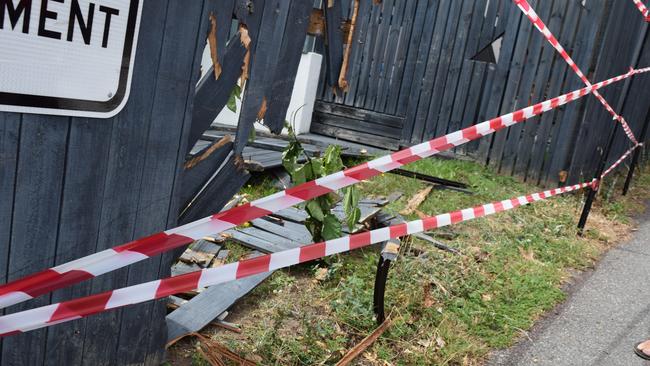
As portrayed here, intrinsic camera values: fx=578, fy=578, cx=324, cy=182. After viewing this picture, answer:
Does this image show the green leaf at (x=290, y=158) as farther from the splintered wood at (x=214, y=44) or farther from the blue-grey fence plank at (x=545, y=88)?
the blue-grey fence plank at (x=545, y=88)

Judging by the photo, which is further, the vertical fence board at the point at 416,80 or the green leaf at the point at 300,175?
the vertical fence board at the point at 416,80

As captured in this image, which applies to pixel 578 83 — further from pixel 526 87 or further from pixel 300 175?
pixel 300 175

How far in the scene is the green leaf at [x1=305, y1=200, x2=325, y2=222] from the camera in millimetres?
4250

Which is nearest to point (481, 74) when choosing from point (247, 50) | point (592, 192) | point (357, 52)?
point (357, 52)

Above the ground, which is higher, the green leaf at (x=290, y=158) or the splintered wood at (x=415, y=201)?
the green leaf at (x=290, y=158)

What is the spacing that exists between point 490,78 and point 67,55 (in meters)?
7.39

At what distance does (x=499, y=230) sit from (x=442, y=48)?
3925 mm

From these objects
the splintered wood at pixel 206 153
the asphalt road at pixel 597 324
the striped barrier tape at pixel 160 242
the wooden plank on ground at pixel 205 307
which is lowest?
the wooden plank on ground at pixel 205 307

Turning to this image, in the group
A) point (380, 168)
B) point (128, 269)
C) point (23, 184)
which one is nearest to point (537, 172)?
point (380, 168)

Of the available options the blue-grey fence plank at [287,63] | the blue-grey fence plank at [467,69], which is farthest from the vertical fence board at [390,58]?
the blue-grey fence plank at [287,63]

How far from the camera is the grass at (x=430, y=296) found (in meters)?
3.37

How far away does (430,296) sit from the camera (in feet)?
13.3

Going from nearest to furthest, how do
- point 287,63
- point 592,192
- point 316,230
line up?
point 287,63
point 316,230
point 592,192

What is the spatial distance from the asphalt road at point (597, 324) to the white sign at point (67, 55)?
273cm
